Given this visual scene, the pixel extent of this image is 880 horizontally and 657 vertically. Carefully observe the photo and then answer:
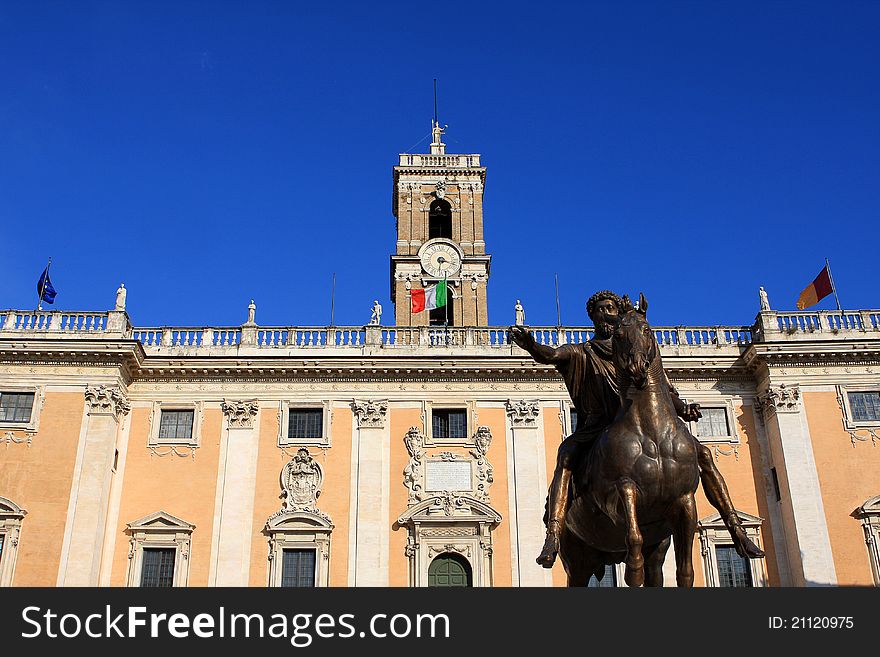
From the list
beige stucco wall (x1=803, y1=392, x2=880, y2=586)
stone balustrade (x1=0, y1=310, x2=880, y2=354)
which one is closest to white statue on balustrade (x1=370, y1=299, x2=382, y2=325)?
stone balustrade (x1=0, y1=310, x2=880, y2=354)

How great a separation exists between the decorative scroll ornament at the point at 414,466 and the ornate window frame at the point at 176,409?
22.1 feet

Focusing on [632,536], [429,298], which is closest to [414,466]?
[429,298]

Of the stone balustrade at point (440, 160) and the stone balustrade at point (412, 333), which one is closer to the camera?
the stone balustrade at point (412, 333)

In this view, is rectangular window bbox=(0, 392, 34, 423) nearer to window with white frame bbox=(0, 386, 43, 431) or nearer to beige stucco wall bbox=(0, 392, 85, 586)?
window with white frame bbox=(0, 386, 43, 431)

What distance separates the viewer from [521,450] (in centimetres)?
2811

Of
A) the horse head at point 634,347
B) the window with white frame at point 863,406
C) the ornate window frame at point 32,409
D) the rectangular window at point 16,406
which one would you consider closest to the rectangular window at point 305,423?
the ornate window frame at point 32,409

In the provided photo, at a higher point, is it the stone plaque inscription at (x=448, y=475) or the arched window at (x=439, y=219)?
the arched window at (x=439, y=219)

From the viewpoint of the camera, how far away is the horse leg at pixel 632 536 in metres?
8.02

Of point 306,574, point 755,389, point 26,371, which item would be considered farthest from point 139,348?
point 755,389

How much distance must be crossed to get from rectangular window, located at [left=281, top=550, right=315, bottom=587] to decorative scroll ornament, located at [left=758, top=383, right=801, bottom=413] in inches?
606

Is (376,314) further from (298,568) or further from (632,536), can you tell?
(632,536)

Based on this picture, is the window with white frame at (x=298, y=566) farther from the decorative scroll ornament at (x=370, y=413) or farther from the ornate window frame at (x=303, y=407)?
the decorative scroll ornament at (x=370, y=413)

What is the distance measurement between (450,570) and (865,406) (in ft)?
47.2
